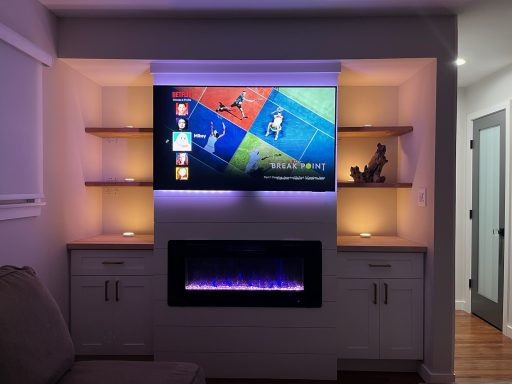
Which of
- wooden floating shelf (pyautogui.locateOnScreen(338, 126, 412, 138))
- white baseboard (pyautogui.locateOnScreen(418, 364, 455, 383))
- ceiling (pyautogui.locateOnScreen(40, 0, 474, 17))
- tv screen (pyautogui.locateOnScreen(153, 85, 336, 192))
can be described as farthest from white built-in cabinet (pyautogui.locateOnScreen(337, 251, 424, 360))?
ceiling (pyautogui.locateOnScreen(40, 0, 474, 17))

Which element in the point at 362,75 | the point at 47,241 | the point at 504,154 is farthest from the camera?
the point at 504,154

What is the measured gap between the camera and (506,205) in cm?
400

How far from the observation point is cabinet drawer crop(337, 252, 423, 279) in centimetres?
307

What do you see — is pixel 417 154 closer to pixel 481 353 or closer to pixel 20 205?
pixel 481 353

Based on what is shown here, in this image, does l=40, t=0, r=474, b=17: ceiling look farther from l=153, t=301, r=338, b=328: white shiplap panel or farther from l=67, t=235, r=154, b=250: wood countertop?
l=153, t=301, r=338, b=328: white shiplap panel

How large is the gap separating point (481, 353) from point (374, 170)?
191 centimetres

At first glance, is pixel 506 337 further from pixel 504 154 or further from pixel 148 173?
pixel 148 173

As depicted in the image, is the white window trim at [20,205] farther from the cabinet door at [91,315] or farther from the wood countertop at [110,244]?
the cabinet door at [91,315]

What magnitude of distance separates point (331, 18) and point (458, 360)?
3000 millimetres

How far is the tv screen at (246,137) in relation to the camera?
2.99m

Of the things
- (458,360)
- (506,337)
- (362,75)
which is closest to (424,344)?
(458,360)

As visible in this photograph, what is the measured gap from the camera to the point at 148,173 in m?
3.69

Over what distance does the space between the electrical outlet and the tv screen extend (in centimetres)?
73

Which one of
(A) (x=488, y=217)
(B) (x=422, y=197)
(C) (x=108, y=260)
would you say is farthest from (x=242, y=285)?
(A) (x=488, y=217)
